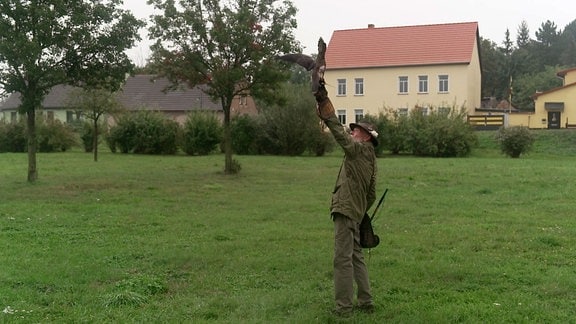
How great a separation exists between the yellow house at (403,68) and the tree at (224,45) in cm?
3226

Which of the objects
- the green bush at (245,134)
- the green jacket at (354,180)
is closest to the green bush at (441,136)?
the green bush at (245,134)

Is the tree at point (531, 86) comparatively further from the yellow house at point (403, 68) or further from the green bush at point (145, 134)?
the green bush at point (145, 134)

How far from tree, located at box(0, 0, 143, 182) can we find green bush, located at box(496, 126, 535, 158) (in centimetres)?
2358

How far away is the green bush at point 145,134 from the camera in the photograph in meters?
36.2

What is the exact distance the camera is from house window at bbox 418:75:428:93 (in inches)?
2140

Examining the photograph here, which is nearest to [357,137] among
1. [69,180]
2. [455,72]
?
[69,180]

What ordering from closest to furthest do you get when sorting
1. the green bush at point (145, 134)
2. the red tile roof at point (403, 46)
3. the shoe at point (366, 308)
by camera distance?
1. the shoe at point (366, 308)
2. the green bush at point (145, 134)
3. the red tile roof at point (403, 46)

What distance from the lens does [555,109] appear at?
52.2 meters

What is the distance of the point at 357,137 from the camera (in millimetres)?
5777

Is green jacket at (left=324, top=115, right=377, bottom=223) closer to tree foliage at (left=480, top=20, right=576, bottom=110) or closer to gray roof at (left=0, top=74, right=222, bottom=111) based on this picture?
gray roof at (left=0, top=74, right=222, bottom=111)

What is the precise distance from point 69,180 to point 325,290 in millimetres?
13836

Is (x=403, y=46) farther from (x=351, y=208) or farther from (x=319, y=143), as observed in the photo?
(x=351, y=208)

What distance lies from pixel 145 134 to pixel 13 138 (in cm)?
978

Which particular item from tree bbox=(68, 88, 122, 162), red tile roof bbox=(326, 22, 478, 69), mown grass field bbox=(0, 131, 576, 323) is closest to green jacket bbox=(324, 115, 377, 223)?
mown grass field bbox=(0, 131, 576, 323)
